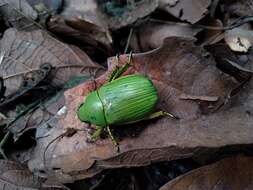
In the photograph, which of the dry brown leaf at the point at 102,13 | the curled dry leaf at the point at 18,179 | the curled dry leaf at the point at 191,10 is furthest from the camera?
the dry brown leaf at the point at 102,13

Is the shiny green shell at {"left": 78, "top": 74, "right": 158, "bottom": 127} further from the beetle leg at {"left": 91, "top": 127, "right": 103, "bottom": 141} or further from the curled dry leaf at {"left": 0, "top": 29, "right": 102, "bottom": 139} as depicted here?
the curled dry leaf at {"left": 0, "top": 29, "right": 102, "bottom": 139}

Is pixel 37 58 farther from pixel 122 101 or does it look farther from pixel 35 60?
pixel 122 101

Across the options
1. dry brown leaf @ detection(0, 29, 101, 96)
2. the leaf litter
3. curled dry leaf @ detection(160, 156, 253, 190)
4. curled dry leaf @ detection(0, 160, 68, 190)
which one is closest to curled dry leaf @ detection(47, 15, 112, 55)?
the leaf litter

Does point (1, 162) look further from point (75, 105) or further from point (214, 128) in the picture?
point (214, 128)

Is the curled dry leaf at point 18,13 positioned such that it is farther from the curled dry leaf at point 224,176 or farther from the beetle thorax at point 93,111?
the curled dry leaf at point 224,176

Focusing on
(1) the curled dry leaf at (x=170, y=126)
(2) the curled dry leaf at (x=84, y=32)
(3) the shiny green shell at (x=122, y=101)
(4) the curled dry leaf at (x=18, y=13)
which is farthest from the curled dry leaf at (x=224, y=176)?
(4) the curled dry leaf at (x=18, y=13)

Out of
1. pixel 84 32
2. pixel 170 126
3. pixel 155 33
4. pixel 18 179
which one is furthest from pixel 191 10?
pixel 18 179
